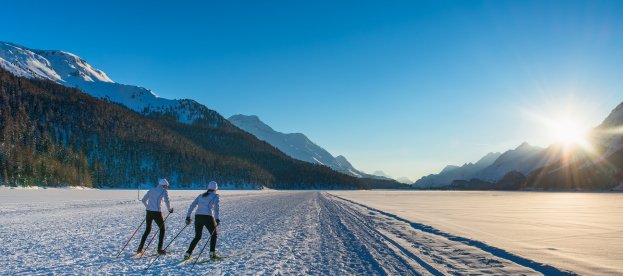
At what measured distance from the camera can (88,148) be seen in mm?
134125

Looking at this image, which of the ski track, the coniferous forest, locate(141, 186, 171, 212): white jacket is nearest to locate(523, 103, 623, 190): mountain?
the coniferous forest

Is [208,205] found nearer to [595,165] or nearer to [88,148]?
[88,148]

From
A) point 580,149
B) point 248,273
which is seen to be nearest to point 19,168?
point 248,273

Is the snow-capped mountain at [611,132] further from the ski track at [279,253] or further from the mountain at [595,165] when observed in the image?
the ski track at [279,253]

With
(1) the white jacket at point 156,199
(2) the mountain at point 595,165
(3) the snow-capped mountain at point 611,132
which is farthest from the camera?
(3) the snow-capped mountain at point 611,132

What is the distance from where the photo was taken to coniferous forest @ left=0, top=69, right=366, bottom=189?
290 feet

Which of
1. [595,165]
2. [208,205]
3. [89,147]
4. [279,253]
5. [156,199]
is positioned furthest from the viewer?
[89,147]

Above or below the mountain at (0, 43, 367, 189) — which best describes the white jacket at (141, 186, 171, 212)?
below

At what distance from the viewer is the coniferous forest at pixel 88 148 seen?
88.5m

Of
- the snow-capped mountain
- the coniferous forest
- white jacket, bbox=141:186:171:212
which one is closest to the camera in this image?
white jacket, bbox=141:186:171:212

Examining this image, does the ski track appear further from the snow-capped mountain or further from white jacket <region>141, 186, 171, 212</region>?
the snow-capped mountain

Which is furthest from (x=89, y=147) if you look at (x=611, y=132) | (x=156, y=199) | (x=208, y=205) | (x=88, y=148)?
(x=611, y=132)

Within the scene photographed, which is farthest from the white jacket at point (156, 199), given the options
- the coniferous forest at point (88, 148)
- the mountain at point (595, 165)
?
the mountain at point (595, 165)

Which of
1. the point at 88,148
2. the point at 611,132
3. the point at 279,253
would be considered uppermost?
the point at 611,132
